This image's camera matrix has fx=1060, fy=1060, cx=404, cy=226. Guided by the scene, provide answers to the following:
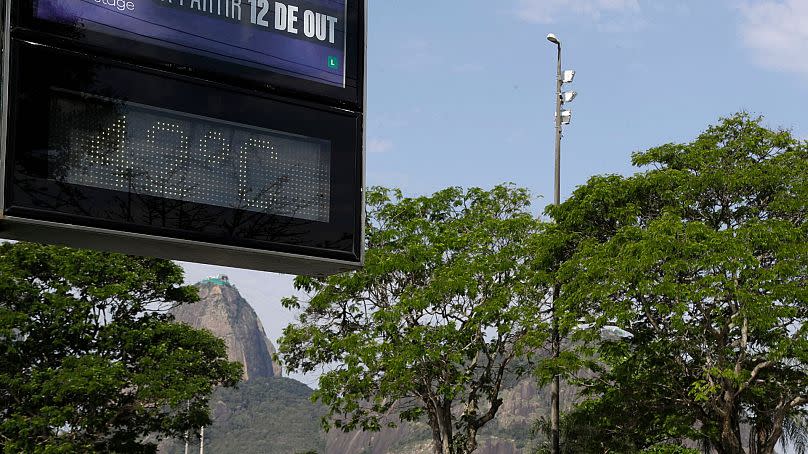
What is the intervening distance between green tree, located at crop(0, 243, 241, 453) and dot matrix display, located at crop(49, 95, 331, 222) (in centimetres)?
2221

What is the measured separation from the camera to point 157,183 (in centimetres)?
454

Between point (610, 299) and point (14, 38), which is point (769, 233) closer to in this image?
point (610, 299)

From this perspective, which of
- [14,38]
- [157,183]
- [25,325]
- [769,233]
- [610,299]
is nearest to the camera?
[14,38]

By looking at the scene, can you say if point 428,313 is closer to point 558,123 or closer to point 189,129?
point 558,123

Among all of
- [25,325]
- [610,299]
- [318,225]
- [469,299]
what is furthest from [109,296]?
[318,225]

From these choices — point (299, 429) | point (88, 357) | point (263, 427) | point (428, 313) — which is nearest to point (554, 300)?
point (428, 313)

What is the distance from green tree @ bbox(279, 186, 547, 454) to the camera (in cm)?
2580

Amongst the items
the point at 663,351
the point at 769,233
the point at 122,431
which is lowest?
the point at 122,431

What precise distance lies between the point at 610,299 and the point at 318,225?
60.2 ft

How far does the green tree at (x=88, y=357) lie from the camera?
2603 centimetres

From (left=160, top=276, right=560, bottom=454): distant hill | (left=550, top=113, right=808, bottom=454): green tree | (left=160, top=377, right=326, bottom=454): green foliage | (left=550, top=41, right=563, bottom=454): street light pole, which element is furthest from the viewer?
(left=160, top=377, right=326, bottom=454): green foliage

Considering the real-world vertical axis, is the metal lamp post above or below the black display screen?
above

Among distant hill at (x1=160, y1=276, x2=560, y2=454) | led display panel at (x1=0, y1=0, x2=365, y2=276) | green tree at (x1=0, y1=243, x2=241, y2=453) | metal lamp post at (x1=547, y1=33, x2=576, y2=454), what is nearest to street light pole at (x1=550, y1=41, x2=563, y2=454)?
metal lamp post at (x1=547, y1=33, x2=576, y2=454)

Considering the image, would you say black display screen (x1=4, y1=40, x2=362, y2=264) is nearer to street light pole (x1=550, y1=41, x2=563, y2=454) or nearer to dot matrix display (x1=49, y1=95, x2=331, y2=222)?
dot matrix display (x1=49, y1=95, x2=331, y2=222)
